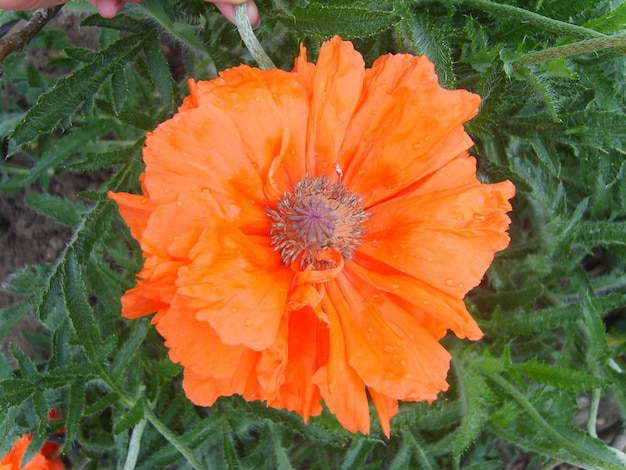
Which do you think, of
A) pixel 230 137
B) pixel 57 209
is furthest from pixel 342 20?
pixel 57 209

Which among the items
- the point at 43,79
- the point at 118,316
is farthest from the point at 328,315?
the point at 43,79

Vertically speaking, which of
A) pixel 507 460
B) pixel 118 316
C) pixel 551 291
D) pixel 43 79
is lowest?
pixel 507 460

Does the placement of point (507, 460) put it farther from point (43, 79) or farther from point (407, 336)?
point (43, 79)

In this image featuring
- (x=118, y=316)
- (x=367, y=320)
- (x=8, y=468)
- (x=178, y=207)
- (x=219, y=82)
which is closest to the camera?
(x=178, y=207)

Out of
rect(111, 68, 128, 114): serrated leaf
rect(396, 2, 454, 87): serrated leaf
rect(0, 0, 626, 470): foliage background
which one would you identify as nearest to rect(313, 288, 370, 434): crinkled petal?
rect(0, 0, 626, 470): foliage background

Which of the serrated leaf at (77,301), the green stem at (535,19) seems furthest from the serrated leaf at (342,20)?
the serrated leaf at (77,301)

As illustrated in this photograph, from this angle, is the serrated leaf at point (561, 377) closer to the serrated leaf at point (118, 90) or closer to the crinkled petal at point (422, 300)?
the crinkled petal at point (422, 300)
